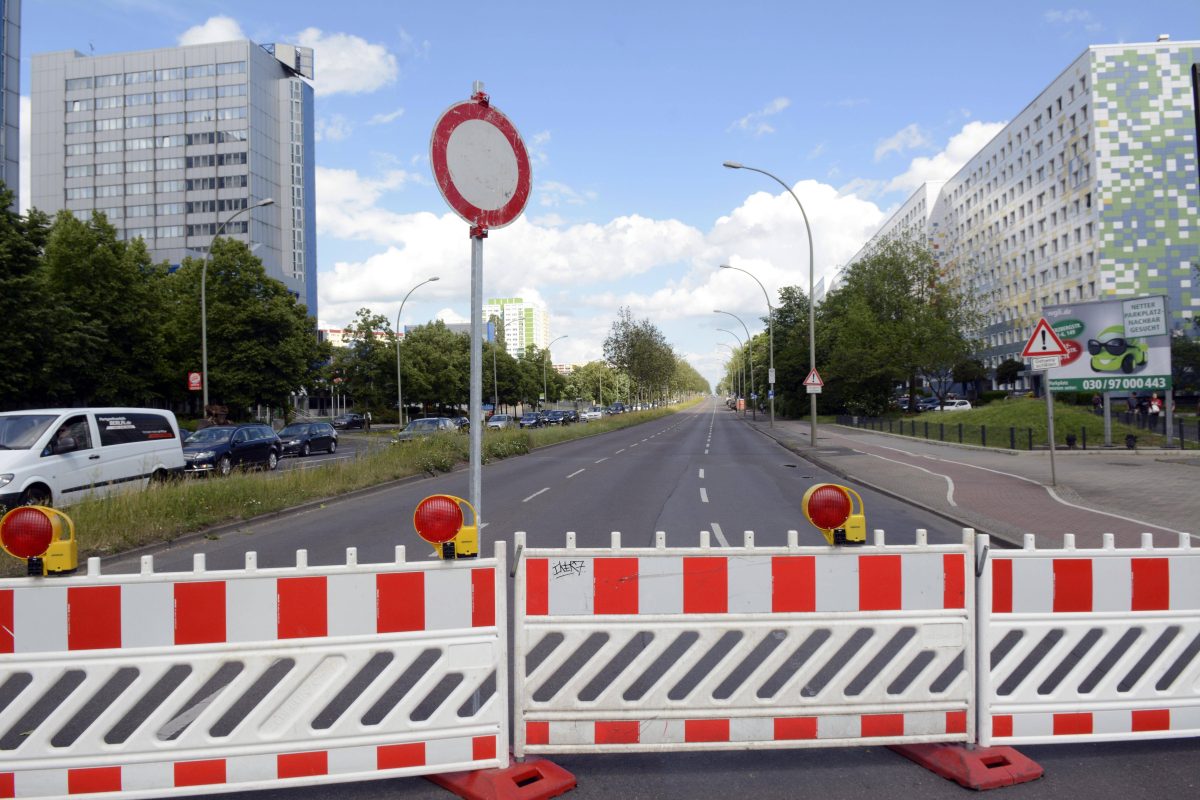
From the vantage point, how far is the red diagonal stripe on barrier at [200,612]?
122 inches

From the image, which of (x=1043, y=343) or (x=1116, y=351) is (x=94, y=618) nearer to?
(x=1043, y=343)

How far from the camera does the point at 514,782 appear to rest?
3268 millimetres

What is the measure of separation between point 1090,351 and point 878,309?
3796 centimetres

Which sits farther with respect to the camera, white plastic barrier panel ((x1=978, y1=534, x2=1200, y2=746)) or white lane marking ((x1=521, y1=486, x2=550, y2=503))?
white lane marking ((x1=521, y1=486, x2=550, y2=503))

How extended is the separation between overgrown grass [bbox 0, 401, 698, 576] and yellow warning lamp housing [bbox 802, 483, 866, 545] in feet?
25.7

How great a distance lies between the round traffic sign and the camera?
384cm

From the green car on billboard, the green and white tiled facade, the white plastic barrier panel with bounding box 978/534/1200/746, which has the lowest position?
the white plastic barrier panel with bounding box 978/534/1200/746

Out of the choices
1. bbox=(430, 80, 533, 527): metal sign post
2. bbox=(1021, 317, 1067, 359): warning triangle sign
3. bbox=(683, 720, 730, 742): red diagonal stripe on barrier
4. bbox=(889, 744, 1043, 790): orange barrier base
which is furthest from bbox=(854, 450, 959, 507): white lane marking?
bbox=(430, 80, 533, 527): metal sign post

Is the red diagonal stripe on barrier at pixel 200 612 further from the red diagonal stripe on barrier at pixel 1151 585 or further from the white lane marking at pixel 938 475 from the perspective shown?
the white lane marking at pixel 938 475

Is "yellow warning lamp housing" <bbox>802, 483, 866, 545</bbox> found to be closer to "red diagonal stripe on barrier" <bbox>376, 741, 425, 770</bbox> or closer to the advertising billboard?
"red diagonal stripe on barrier" <bbox>376, 741, 425, 770</bbox>

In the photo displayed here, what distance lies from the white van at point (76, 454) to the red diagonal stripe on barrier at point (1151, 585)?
11.9m

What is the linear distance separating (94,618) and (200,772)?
757mm

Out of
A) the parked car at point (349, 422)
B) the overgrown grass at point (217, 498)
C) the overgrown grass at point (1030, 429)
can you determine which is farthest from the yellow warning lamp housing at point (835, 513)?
the parked car at point (349, 422)

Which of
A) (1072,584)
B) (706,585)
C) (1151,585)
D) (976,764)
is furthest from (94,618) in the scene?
(1151,585)
